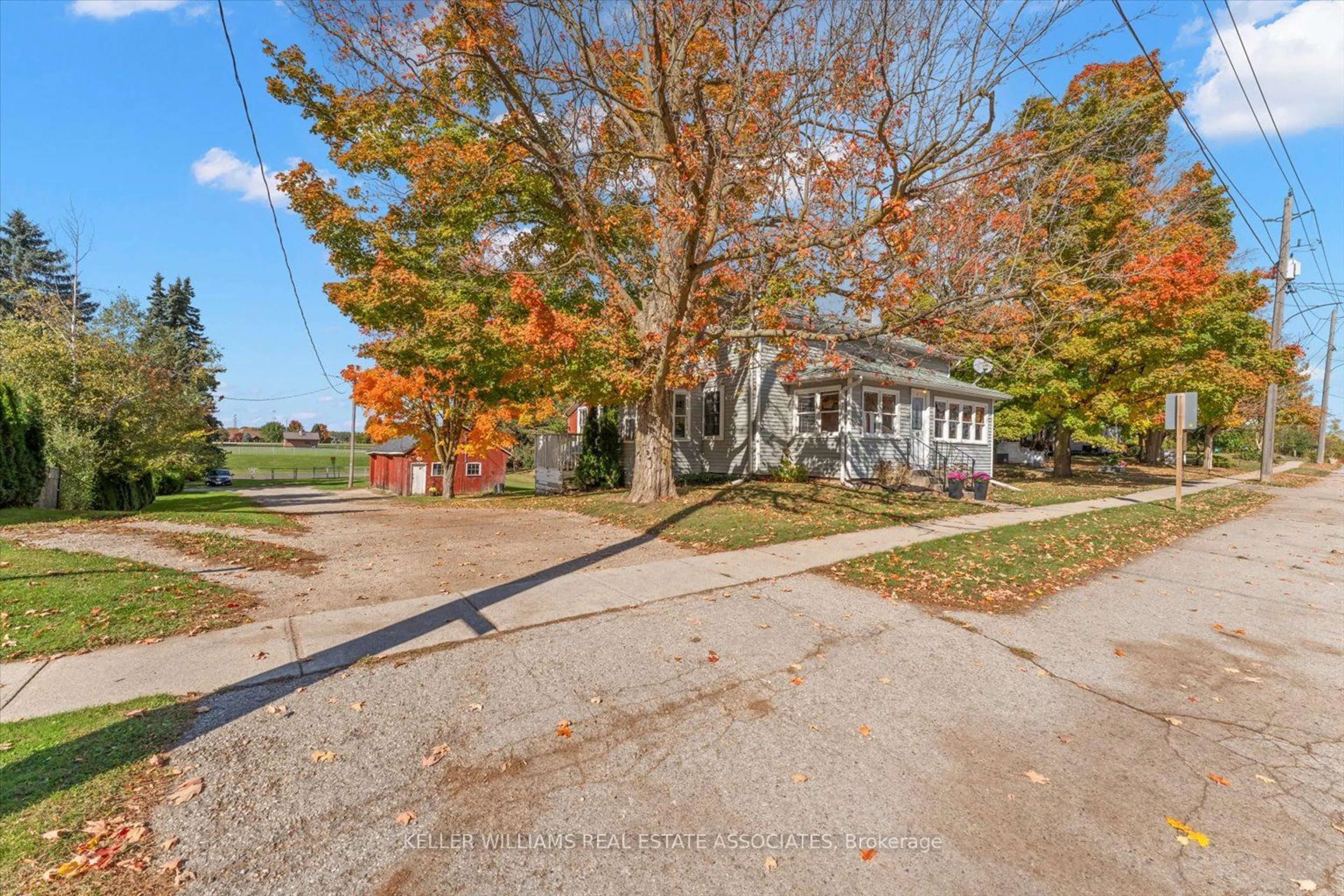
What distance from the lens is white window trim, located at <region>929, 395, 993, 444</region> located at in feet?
65.6

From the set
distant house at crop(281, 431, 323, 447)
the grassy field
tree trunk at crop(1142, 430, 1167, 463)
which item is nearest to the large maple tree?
tree trunk at crop(1142, 430, 1167, 463)

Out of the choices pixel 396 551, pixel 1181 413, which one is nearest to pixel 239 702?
pixel 396 551

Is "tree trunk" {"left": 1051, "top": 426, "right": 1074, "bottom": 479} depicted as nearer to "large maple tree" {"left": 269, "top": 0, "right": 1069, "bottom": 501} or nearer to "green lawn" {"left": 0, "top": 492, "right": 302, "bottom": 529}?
"large maple tree" {"left": 269, "top": 0, "right": 1069, "bottom": 501}

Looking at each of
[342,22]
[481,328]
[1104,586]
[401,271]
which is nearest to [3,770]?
[1104,586]

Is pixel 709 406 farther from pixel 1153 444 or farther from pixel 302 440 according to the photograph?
pixel 302 440

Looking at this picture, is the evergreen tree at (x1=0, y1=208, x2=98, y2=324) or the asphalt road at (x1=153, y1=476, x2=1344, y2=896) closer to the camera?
the asphalt road at (x1=153, y1=476, x2=1344, y2=896)

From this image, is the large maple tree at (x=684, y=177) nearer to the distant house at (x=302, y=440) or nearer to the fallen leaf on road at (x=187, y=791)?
the fallen leaf on road at (x=187, y=791)

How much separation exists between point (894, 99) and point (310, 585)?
34.3 feet

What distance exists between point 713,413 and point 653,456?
7.26 m

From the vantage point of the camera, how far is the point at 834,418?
18.0 m

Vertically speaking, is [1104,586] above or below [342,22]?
below

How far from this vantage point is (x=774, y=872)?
7.75 ft

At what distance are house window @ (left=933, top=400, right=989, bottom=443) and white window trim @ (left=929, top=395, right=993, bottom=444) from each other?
0.01m

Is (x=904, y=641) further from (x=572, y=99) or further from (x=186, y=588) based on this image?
(x=572, y=99)
